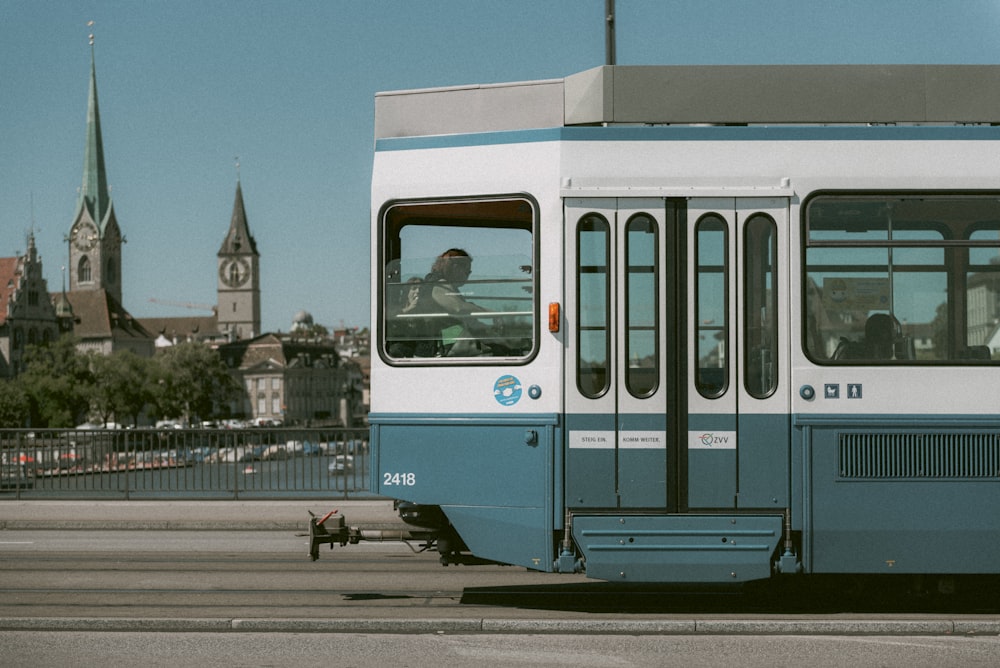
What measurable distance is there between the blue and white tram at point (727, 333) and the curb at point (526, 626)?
33 cm

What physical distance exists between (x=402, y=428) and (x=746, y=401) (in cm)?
230

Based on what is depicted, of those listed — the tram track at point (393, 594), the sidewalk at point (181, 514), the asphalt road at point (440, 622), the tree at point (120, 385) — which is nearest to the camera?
the asphalt road at point (440, 622)

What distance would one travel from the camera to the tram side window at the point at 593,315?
882 centimetres

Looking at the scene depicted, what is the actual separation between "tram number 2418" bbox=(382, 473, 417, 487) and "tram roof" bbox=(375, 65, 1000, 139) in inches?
104

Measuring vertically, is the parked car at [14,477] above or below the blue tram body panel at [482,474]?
below

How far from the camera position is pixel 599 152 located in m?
8.97

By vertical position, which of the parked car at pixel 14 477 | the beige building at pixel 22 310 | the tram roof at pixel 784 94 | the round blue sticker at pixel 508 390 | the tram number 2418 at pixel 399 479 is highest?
the beige building at pixel 22 310

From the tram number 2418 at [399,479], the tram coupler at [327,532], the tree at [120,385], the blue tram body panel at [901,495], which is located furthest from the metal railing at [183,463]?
the tree at [120,385]

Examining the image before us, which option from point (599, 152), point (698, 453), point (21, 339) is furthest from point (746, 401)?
point (21, 339)

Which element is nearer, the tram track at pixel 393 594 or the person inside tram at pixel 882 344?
the person inside tram at pixel 882 344

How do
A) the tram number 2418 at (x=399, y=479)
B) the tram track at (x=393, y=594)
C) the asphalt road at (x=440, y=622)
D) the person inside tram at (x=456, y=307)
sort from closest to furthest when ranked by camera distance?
the asphalt road at (x=440, y=622)
the person inside tram at (x=456, y=307)
the tram number 2418 at (x=399, y=479)
the tram track at (x=393, y=594)

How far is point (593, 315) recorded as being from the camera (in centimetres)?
884

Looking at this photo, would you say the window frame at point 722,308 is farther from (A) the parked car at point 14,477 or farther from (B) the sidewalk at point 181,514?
(A) the parked car at point 14,477

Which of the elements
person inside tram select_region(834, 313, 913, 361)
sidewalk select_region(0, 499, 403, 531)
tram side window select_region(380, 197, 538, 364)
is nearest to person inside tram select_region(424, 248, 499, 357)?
tram side window select_region(380, 197, 538, 364)
